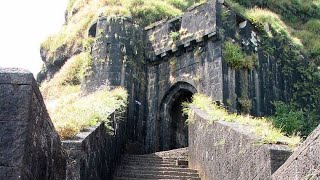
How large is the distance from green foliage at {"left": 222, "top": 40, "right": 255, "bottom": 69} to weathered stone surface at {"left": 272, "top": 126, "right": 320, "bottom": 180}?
39.2 feet

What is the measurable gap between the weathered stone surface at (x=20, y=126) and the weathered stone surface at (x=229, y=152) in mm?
3202

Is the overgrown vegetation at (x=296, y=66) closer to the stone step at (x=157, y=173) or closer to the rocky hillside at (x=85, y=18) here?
the rocky hillside at (x=85, y=18)

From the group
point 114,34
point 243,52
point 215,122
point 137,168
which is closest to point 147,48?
point 114,34

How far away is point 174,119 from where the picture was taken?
750 inches

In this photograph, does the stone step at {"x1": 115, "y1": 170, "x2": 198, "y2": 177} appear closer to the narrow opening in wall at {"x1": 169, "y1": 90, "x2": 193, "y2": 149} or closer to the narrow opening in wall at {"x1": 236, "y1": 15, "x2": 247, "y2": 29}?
the narrow opening in wall at {"x1": 169, "y1": 90, "x2": 193, "y2": 149}

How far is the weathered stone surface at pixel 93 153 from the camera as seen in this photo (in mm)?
7801

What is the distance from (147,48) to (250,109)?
183 inches

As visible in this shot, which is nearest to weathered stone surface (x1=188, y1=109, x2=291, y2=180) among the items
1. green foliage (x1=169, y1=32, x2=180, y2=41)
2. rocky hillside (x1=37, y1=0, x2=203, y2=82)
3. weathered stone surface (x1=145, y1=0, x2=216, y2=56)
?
weathered stone surface (x1=145, y1=0, x2=216, y2=56)

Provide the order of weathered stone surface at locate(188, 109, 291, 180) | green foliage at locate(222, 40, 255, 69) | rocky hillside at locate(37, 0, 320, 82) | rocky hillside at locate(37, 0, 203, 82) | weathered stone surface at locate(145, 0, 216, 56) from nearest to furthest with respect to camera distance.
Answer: weathered stone surface at locate(188, 109, 291, 180) → green foliage at locate(222, 40, 255, 69) → weathered stone surface at locate(145, 0, 216, 56) → rocky hillside at locate(37, 0, 203, 82) → rocky hillside at locate(37, 0, 320, 82)

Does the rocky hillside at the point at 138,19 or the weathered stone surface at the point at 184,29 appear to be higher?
the rocky hillside at the point at 138,19

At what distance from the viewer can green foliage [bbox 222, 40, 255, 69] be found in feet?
56.8

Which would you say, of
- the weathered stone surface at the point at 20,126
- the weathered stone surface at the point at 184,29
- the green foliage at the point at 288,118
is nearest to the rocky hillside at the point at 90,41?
the weathered stone surface at the point at 184,29

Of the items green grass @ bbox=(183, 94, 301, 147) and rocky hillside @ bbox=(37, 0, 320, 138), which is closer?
green grass @ bbox=(183, 94, 301, 147)

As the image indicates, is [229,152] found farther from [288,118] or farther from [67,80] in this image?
[67,80]
